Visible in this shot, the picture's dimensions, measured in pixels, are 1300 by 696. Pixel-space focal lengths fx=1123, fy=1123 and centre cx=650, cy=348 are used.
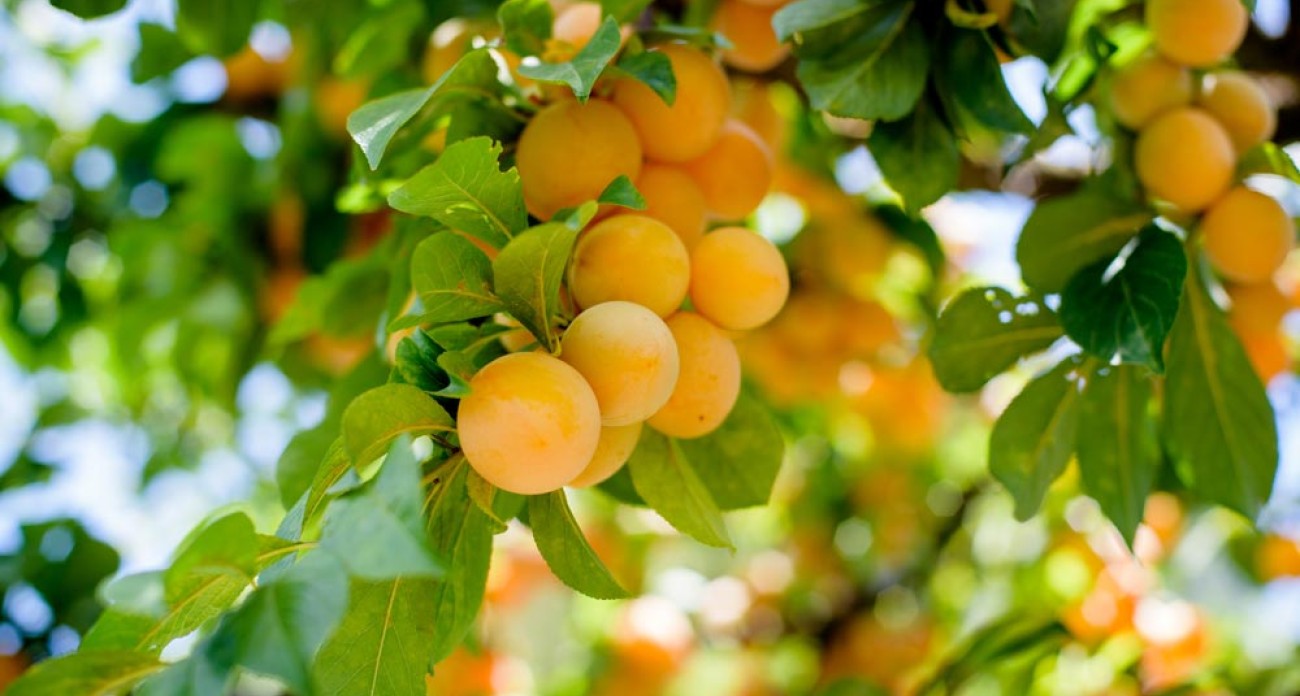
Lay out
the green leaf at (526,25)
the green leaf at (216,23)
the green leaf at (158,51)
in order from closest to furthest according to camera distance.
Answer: the green leaf at (526,25), the green leaf at (216,23), the green leaf at (158,51)

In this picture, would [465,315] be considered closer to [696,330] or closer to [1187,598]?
[696,330]

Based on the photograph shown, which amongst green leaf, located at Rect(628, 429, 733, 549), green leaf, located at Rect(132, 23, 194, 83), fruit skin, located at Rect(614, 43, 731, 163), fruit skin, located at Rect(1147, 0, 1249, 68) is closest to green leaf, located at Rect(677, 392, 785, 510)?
green leaf, located at Rect(628, 429, 733, 549)

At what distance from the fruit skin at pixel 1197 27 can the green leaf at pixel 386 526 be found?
687 millimetres

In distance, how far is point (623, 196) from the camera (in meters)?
0.61

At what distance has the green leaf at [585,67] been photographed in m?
0.62

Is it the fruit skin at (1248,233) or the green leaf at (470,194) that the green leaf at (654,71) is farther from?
the fruit skin at (1248,233)

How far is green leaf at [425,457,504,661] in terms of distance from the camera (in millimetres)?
625

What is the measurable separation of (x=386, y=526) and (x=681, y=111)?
1.27 ft

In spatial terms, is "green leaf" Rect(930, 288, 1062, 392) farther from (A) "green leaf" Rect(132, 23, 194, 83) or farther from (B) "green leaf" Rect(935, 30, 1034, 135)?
(A) "green leaf" Rect(132, 23, 194, 83)

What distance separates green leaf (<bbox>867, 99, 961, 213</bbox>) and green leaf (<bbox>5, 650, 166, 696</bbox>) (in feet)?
1.94

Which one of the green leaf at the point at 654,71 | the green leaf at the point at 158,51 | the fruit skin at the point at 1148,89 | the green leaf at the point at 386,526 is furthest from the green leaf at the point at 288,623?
the green leaf at the point at 158,51

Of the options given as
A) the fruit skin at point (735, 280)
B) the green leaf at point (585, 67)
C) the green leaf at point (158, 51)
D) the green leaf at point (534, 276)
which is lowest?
the green leaf at point (158, 51)

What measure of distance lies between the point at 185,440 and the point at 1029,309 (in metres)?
1.61

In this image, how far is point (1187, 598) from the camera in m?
2.38
